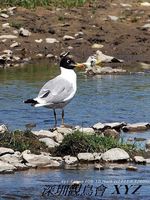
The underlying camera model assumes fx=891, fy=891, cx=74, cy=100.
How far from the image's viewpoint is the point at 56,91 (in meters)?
13.9

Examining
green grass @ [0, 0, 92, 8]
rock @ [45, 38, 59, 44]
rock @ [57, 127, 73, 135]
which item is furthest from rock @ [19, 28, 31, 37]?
rock @ [57, 127, 73, 135]

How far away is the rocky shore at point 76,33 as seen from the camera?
A: 84.8 feet

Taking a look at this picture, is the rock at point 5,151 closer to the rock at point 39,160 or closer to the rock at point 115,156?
the rock at point 39,160

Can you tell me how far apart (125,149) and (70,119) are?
366cm

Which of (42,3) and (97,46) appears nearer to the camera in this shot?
(97,46)

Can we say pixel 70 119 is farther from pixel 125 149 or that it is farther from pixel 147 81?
pixel 147 81

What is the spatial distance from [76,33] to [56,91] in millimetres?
13842

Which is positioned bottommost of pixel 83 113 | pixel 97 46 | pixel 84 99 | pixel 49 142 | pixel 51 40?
pixel 97 46

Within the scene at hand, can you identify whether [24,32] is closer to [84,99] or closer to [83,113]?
[84,99]

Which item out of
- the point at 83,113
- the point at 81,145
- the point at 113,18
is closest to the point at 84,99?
the point at 83,113

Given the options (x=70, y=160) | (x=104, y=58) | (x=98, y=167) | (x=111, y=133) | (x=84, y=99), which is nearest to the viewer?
(x=98, y=167)

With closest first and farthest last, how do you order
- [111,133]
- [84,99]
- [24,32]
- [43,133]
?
[43,133] < [111,133] < [84,99] < [24,32]

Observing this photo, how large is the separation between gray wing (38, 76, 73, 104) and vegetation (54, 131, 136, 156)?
1950 millimetres

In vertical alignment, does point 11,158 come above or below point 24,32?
above
